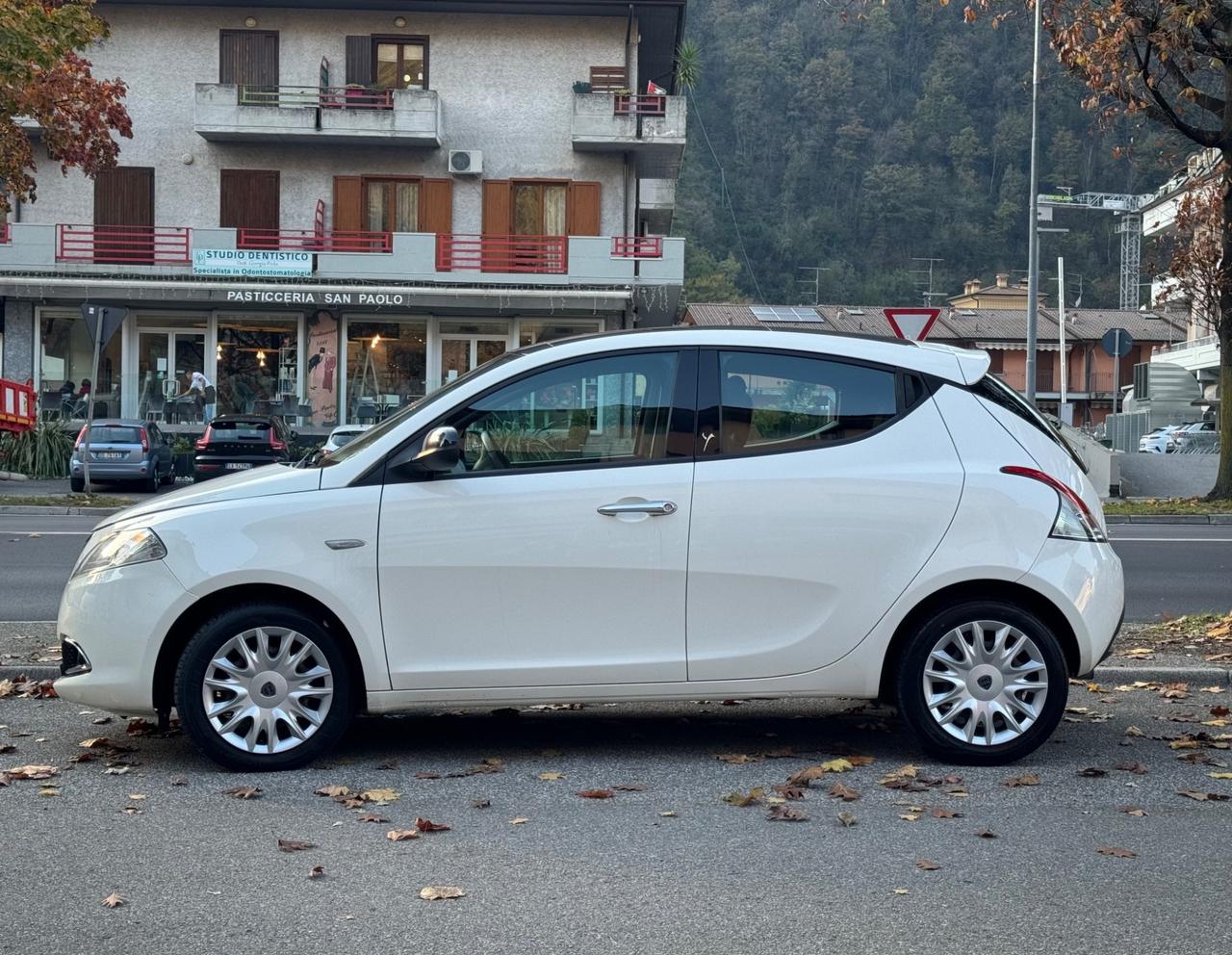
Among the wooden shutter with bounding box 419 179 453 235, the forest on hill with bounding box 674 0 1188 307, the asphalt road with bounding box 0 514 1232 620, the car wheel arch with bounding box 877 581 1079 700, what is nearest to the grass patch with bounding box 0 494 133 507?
the asphalt road with bounding box 0 514 1232 620

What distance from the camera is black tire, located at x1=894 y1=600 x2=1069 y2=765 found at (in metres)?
6.00

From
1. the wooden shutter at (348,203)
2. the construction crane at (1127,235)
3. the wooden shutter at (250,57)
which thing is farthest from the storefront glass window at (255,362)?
the construction crane at (1127,235)

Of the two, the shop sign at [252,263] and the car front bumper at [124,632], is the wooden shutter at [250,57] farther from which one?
the car front bumper at [124,632]

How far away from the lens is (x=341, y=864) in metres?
4.68

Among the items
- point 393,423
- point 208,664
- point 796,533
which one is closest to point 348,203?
point 393,423

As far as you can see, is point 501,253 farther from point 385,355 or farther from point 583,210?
point 385,355

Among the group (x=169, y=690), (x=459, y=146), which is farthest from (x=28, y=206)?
(x=169, y=690)

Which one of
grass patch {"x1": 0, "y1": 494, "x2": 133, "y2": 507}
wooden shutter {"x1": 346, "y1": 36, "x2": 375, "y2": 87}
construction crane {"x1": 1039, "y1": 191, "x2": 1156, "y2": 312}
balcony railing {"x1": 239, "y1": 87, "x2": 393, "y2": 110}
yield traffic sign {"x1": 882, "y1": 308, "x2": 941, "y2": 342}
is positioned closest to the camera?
yield traffic sign {"x1": 882, "y1": 308, "x2": 941, "y2": 342}

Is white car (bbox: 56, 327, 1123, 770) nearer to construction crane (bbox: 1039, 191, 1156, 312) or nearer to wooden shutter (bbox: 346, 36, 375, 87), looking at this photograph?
wooden shutter (bbox: 346, 36, 375, 87)

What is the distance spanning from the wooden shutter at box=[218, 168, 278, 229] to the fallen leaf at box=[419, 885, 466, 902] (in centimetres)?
3157

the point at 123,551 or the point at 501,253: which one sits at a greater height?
the point at 501,253

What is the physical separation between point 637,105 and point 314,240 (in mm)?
7936

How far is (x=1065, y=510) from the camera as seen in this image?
6.10 metres

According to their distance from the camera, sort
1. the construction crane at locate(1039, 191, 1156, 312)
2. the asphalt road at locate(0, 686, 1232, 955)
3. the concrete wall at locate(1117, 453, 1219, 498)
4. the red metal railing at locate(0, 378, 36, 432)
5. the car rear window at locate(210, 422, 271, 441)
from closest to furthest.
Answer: the asphalt road at locate(0, 686, 1232, 955), the car rear window at locate(210, 422, 271, 441), the red metal railing at locate(0, 378, 36, 432), the concrete wall at locate(1117, 453, 1219, 498), the construction crane at locate(1039, 191, 1156, 312)
